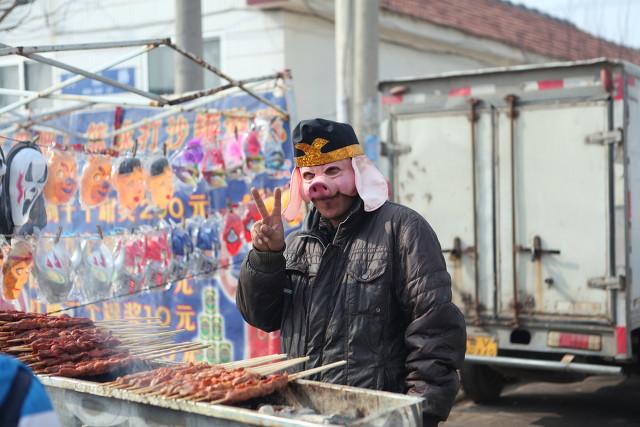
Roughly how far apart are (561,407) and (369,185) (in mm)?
5190

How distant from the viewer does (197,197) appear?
23.4ft

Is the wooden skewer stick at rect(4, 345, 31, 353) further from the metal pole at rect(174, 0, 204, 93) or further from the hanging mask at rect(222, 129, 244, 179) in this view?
the metal pole at rect(174, 0, 204, 93)

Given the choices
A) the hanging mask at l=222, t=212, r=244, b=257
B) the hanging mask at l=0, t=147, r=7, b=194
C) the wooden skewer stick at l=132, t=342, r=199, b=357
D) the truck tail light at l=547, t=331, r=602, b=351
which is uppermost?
the hanging mask at l=0, t=147, r=7, b=194

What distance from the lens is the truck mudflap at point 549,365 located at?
6316mm

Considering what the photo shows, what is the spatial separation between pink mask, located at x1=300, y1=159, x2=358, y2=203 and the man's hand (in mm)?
139

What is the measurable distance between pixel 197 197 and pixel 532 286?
2.91 meters

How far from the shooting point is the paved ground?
281 inches

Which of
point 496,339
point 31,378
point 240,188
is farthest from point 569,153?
point 31,378

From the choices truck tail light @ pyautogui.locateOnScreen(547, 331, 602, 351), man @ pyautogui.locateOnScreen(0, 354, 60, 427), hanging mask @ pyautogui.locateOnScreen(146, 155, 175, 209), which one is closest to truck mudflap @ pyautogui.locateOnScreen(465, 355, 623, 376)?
truck tail light @ pyautogui.locateOnScreen(547, 331, 602, 351)

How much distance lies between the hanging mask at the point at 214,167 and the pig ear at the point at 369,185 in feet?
12.1

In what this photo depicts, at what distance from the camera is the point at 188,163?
698cm

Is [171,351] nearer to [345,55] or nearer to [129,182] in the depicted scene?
[129,182]

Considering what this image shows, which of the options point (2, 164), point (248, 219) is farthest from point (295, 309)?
point (248, 219)

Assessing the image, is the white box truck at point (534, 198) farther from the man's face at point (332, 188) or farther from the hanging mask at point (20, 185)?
the man's face at point (332, 188)
